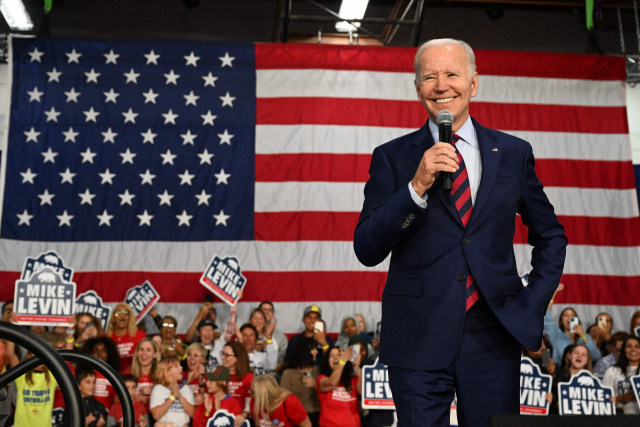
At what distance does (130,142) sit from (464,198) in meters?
6.26

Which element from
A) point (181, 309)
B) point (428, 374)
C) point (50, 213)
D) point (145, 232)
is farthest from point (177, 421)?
point (428, 374)

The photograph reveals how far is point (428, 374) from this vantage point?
4.98ft

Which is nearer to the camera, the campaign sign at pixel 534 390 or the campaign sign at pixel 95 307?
the campaign sign at pixel 534 390

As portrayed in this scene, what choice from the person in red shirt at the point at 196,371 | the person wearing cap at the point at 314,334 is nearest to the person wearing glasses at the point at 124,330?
the person in red shirt at the point at 196,371

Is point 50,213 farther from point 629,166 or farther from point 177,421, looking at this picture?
point 629,166

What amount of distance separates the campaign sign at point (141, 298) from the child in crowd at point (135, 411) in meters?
1.60

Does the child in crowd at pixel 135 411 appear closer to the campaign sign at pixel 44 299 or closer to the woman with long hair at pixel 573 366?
the campaign sign at pixel 44 299

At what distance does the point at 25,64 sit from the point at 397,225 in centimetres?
696

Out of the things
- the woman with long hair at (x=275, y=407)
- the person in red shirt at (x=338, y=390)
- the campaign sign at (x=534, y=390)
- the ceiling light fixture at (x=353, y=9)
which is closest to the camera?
the woman with long hair at (x=275, y=407)

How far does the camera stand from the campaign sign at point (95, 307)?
638 centimetres

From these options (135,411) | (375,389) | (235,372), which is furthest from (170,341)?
(375,389)

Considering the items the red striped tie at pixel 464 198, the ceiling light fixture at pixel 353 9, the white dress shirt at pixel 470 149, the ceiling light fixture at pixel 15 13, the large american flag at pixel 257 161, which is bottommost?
the red striped tie at pixel 464 198

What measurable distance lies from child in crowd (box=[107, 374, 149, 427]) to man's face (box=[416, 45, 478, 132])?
12.9 ft

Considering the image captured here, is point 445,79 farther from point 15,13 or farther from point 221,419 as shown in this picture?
point 15,13
